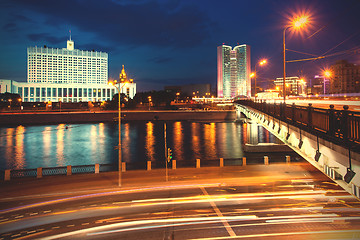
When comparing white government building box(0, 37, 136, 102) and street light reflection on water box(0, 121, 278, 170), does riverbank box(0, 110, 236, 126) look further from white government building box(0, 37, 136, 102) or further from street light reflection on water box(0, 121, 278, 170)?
white government building box(0, 37, 136, 102)

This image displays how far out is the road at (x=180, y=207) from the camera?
11.3 metres

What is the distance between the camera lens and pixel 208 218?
12.5m

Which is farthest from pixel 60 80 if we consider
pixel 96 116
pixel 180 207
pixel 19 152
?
pixel 180 207

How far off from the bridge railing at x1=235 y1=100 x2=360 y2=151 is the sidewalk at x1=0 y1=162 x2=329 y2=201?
6859mm

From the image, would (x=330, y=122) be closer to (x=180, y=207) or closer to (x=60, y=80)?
(x=180, y=207)

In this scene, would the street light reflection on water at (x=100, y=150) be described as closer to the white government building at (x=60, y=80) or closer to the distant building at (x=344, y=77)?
the distant building at (x=344, y=77)

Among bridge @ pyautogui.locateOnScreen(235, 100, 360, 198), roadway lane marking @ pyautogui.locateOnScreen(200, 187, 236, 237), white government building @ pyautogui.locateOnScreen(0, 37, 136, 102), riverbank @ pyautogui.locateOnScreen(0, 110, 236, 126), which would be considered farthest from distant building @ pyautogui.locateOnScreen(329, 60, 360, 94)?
white government building @ pyautogui.locateOnScreen(0, 37, 136, 102)

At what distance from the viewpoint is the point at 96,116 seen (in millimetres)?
103875

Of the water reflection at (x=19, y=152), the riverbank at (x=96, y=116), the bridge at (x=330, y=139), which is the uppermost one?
the riverbank at (x=96, y=116)

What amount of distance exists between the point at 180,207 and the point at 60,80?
7758 inches

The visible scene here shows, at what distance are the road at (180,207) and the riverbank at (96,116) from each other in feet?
276

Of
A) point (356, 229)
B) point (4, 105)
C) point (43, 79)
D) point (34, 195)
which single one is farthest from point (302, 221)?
point (43, 79)

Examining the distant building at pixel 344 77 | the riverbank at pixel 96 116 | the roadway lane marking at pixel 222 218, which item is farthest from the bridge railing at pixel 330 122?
the distant building at pixel 344 77

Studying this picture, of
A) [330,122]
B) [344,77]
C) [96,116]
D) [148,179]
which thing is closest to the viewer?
[330,122]
